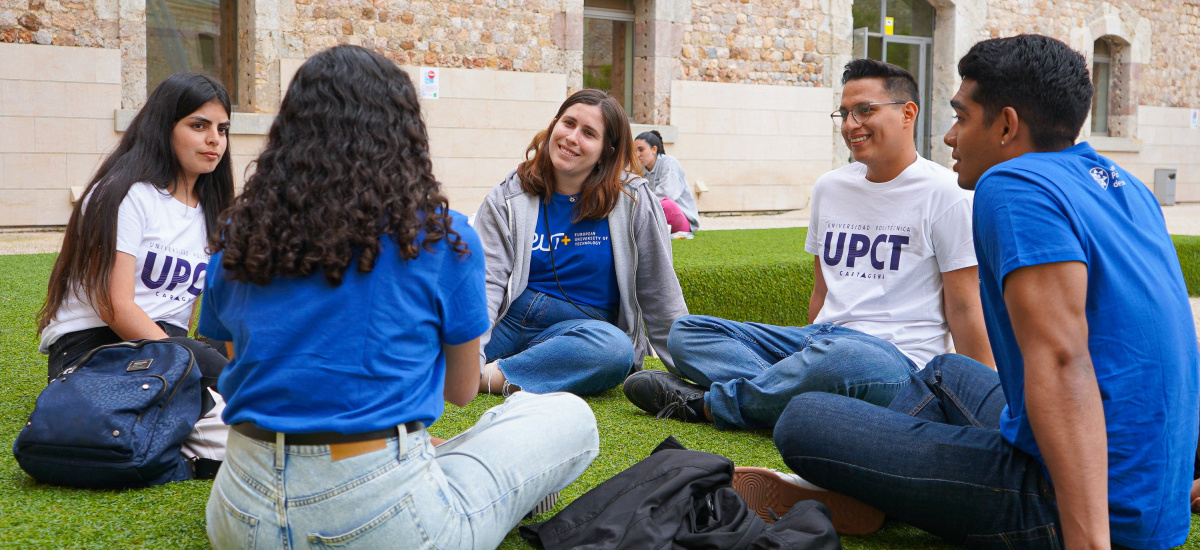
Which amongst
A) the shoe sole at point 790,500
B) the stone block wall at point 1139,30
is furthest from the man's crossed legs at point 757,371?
the stone block wall at point 1139,30

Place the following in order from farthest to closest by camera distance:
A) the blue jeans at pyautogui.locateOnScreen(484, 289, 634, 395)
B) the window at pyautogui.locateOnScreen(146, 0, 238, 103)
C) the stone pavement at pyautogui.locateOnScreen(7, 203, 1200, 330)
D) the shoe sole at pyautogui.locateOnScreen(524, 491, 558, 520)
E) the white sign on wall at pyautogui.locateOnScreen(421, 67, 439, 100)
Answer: the white sign on wall at pyautogui.locateOnScreen(421, 67, 439, 100)
the window at pyautogui.locateOnScreen(146, 0, 238, 103)
the stone pavement at pyautogui.locateOnScreen(7, 203, 1200, 330)
the blue jeans at pyautogui.locateOnScreen(484, 289, 634, 395)
the shoe sole at pyautogui.locateOnScreen(524, 491, 558, 520)

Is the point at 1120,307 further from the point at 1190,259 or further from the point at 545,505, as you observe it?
the point at 1190,259

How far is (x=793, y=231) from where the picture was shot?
9375mm

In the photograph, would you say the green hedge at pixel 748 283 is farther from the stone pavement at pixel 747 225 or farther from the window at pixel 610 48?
the window at pixel 610 48

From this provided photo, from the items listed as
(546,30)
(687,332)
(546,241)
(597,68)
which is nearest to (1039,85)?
(687,332)

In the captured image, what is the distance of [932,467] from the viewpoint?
1988 millimetres

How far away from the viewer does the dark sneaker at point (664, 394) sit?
3.35 meters

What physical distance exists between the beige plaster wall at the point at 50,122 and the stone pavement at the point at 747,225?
0.28 metres

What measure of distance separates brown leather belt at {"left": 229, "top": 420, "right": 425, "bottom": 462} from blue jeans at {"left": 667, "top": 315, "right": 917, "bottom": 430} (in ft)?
5.38

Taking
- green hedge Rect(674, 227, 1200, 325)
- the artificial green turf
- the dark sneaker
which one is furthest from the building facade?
the dark sneaker

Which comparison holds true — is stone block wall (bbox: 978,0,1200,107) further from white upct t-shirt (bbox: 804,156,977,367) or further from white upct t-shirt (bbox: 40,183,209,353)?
white upct t-shirt (bbox: 40,183,209,353)

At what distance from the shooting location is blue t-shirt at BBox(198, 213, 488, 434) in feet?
5.39

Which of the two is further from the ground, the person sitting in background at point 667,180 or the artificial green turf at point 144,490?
the person sitting in background at point 667,180

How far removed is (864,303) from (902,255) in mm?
200
